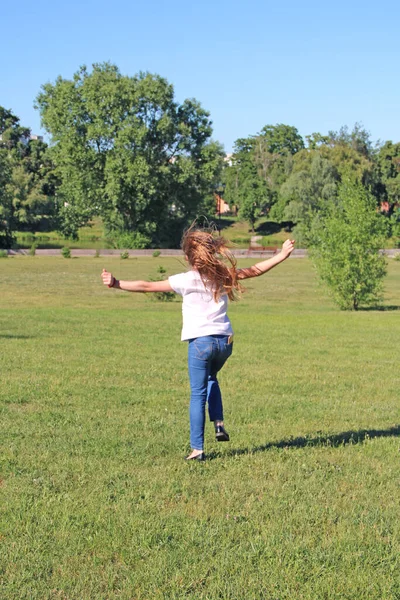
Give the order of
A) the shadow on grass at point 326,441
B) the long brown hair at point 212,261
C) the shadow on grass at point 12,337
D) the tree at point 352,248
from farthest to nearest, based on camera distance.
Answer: the tree at point 352,248, the shadow on grass at point 12,337, the shadow on grass at point 326,441, the long brown hair at point 212,261

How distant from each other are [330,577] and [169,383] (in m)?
6.54

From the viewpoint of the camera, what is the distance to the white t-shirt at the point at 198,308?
19.7 feet

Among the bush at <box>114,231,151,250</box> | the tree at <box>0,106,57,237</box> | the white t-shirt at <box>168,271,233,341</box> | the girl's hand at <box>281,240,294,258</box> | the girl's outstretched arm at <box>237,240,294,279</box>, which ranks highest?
the tree at <box>0,106,57,237</box>

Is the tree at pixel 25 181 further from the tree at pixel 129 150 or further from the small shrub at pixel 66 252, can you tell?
the small shrub at pixel 66 252

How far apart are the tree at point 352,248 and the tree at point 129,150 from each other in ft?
163

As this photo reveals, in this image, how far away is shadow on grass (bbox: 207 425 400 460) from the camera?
652 centimetres

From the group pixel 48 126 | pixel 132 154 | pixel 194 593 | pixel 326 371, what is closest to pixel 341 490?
pixel 194 593

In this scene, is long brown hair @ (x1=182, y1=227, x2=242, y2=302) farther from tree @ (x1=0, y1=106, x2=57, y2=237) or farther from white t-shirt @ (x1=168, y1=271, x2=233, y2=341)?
tree @ (x1=0, y1=106, x2=57, y2=237)

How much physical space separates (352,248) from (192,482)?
24.2 meters

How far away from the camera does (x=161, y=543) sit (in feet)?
13.9

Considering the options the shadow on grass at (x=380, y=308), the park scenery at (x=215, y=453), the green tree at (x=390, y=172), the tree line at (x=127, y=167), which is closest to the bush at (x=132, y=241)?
the tree line at (x=127, y=167)

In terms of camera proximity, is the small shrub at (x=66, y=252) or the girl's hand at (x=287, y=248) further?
the small shrub at (x=66, y=252)

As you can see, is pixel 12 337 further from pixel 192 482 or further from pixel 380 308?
pixel 380 308

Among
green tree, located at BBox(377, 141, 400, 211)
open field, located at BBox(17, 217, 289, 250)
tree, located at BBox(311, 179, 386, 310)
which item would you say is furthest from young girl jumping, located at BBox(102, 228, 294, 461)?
green tree, located at BBox(377, 141, 400, 211)
